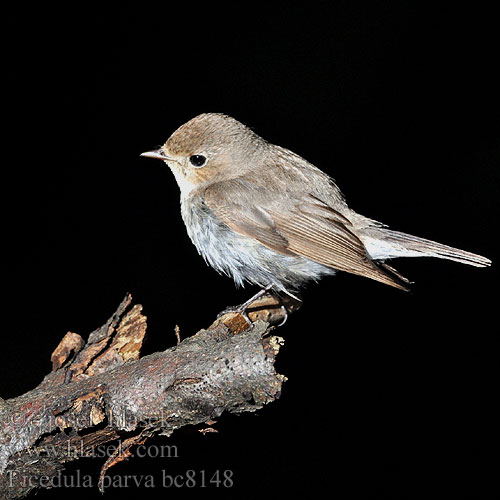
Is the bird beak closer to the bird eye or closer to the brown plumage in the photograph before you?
the brown plumage

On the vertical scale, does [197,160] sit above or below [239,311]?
above

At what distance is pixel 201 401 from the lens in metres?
2.28

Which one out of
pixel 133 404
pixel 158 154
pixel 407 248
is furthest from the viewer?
pixel 158 154

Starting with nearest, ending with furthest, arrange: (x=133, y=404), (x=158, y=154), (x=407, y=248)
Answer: (x=133, y=404)
(x=407, y=248)
(x=158, y=154)

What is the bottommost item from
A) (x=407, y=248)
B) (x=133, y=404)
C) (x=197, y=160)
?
(x=133, y=404)

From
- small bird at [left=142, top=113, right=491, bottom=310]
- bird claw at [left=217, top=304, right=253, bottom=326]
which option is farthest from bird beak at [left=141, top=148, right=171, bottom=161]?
bird claw at [left=217, top=304, right=253, bottom=326]

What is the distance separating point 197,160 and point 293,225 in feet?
2.04

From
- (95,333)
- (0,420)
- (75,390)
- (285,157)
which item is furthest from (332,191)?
(0,420)

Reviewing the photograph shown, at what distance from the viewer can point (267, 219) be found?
123 inches

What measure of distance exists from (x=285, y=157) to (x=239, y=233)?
555 mm

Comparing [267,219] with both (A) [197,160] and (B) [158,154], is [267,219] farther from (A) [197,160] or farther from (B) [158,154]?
(B) [158,154]

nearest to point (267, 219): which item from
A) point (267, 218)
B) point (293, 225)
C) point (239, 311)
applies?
point (267, 218)

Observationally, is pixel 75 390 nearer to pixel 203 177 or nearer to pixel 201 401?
pixel 201 401

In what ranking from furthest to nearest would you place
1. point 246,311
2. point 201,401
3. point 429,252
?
point 246,311 → point 429,252 → point 201,401
